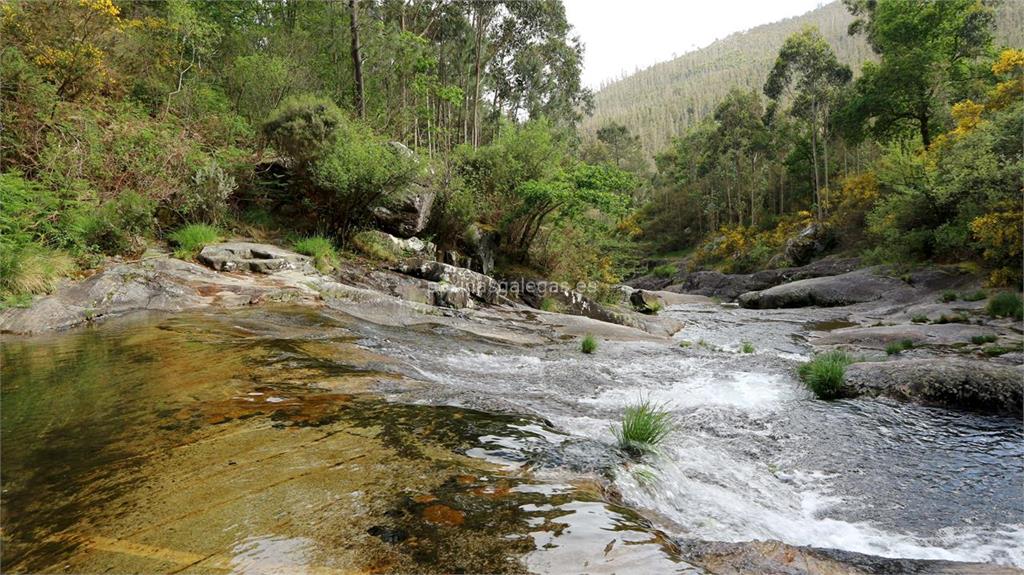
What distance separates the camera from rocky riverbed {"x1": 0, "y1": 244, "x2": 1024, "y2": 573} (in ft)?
7.63

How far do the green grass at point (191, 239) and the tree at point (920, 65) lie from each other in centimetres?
3879

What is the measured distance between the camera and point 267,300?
380 inches

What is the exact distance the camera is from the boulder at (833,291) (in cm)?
2228

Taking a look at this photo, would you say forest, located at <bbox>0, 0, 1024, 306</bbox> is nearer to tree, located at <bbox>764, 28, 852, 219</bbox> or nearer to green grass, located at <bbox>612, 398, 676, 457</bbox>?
tree, located at <bbox>764, 28, 852, 219</bbox>

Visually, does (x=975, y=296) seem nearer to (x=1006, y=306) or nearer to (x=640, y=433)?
(x=1006, y=306)

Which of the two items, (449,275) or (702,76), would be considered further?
(702,76)

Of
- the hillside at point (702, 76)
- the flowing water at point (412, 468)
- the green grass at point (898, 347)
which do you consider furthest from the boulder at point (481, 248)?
the hillside at point (702, 76)

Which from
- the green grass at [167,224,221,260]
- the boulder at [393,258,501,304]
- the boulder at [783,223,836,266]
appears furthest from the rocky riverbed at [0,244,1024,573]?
the boulder at [783,223,836,266]

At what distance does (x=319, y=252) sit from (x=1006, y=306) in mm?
19490

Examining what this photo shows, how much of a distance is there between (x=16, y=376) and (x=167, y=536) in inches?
164

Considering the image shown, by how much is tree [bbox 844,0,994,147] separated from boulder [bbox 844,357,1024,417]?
33237mm

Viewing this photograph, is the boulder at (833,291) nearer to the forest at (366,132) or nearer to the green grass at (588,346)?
the forest at (366,132)

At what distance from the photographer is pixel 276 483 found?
9.12 ft

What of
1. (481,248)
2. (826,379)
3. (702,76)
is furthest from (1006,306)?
(702,76)
